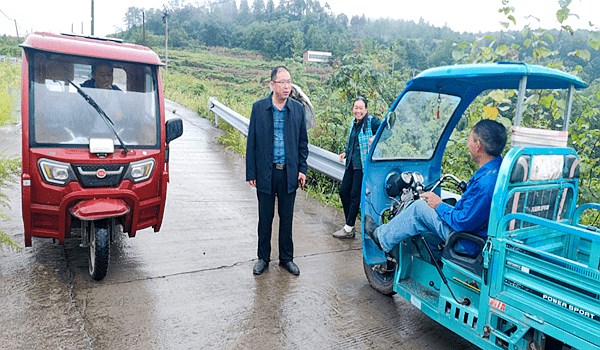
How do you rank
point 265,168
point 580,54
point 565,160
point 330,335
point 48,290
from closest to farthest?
1. point 565,160
2. point 330,335
3. point 48,290
4. point 265,168
5. point 580,54

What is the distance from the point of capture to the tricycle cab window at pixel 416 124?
3885 mm

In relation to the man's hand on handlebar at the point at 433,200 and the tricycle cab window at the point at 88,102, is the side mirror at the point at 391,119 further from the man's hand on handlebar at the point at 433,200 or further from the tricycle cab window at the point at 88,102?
the tricycle cab window at the point at 88,102

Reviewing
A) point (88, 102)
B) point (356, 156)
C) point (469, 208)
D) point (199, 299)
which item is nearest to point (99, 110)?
point (88, 102)

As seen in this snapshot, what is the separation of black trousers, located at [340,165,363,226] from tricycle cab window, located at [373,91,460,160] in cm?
110

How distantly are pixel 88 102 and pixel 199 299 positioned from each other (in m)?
2.07

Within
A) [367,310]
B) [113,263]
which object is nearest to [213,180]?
[113,263]

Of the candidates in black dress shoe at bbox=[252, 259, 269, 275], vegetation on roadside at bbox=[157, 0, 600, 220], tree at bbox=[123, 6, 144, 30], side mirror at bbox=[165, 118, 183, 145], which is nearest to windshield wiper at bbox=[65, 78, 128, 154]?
side mirror at bbox=[165, 118, 183, 145]

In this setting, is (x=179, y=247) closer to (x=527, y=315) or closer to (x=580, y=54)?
(x=527, y=315)

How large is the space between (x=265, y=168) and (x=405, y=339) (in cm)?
199

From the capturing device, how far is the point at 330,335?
10.7 feet

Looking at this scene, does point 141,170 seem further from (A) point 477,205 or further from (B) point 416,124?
(A) point 477,205

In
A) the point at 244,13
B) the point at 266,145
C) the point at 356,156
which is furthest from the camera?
the point at 244,13

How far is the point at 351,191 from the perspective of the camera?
5.34 meters

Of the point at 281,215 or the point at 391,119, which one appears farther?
the point at 281,215
